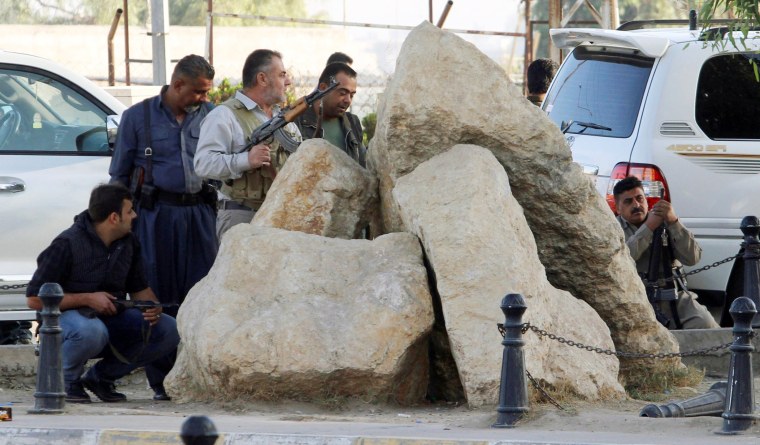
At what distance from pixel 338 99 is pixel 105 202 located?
200cm

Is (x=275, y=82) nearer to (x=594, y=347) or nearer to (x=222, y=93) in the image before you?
(x=594, y=347)

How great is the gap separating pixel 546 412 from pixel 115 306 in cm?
247

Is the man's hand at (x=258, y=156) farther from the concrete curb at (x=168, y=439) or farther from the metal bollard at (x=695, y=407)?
the metal bollard at (x=695, y=407)

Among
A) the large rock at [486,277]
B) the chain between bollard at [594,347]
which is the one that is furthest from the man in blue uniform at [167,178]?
the chain between bollard at [594,347]

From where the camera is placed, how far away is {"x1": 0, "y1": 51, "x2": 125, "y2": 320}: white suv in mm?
8766

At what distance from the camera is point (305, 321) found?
22.1 feet

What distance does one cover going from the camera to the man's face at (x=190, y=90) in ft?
25.6

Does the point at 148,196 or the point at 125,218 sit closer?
the point at 125,218

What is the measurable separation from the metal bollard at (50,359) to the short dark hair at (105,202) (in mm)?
581

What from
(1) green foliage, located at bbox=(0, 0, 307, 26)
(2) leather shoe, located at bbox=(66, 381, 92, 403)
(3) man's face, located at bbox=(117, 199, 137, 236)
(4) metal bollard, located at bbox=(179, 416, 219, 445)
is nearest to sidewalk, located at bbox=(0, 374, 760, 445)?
(2) leather shoe, located at bbox=(66, 381, 92, 403)

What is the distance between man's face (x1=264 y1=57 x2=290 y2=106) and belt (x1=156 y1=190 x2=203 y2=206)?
77 cm

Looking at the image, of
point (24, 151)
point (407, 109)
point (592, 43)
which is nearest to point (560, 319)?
point (407, 109)

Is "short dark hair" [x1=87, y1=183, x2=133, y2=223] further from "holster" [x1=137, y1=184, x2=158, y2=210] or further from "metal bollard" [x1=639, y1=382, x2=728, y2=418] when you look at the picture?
"metal bollard" [x1=639, y1=382, x2=728, y2=418]

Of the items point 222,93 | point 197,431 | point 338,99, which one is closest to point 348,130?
point 338,99
